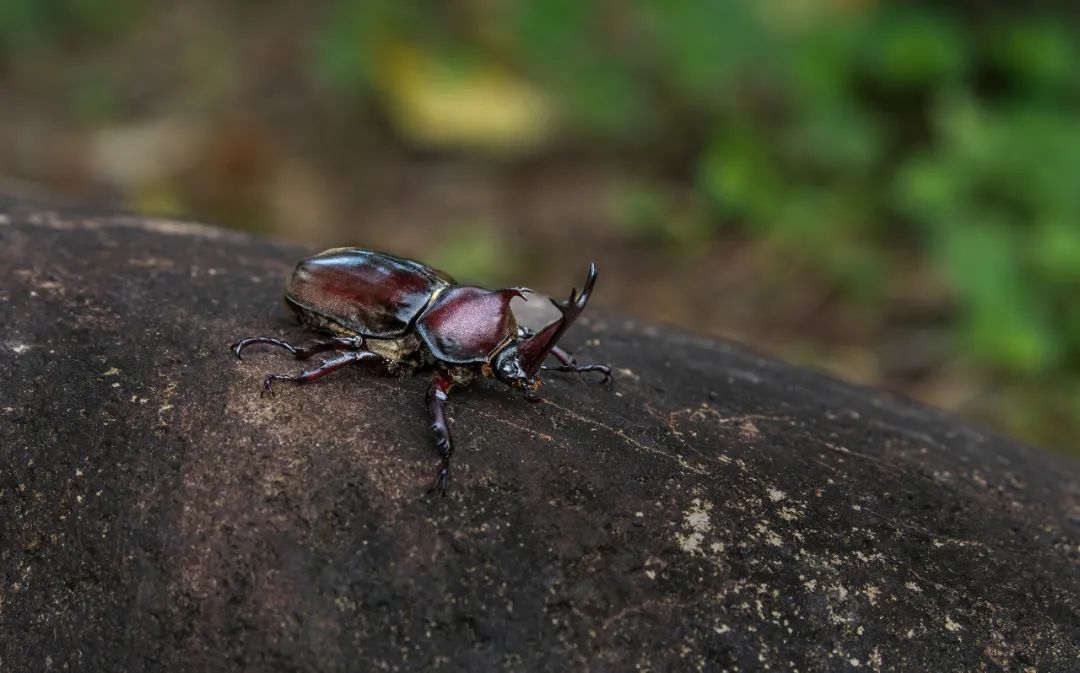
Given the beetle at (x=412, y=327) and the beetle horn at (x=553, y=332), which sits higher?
the beetle horn at (x=553, y=332)

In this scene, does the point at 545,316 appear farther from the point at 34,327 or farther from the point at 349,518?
the point at 34,327

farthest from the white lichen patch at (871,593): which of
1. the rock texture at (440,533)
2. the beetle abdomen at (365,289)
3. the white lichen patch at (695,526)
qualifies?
the beetle abdomen at (365,289)

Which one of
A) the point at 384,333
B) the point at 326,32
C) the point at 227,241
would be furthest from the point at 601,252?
the point at 384,333

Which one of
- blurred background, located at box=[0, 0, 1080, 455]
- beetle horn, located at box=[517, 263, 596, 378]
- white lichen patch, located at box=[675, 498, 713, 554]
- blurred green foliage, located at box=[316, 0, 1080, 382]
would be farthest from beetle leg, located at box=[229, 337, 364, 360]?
blurred green foliage, located at box=[316, 0, 1080, 382]

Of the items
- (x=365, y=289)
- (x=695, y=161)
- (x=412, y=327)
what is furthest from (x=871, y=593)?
(x=695, y=161)

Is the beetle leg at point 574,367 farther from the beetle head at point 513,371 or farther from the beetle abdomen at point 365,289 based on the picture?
the beetle abdomen at point 365,289
